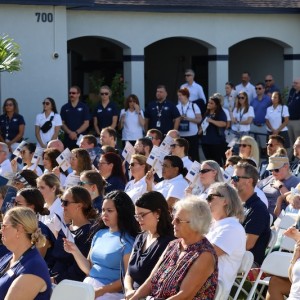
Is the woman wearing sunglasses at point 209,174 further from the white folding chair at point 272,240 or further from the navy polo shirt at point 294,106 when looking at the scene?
the navy polo shirt at point 294,106

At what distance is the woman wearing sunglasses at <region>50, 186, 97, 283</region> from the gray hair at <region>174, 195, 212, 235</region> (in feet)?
4.83

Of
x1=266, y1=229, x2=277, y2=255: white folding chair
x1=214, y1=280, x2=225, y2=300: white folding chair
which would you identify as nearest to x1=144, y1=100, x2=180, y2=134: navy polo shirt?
x1=266, y1=229, x2=277, y2=255: white folding chair

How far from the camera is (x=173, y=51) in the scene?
25516mm

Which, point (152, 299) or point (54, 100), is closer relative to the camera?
point (152, 299)

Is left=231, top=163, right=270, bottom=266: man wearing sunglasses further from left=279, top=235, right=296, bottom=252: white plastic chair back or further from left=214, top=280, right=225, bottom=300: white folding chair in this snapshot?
left=214, top=280, right=225, bottom=300: white folding chair

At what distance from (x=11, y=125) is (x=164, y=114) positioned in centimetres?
294

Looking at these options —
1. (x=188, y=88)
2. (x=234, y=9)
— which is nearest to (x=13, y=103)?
(x=188, y=88)

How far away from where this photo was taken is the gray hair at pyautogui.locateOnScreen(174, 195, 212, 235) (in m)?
7.10

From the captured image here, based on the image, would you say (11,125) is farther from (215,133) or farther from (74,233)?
(74,233)

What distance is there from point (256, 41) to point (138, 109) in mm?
7532

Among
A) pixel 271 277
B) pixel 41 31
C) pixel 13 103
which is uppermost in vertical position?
pixel 41 31

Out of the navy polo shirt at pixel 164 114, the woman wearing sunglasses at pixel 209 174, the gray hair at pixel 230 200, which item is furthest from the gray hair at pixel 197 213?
the navy polo shirt at pixel 164 114

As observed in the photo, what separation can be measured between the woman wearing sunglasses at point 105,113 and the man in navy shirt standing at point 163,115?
0.72 metres

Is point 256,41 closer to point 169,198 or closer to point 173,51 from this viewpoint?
point 173,51
